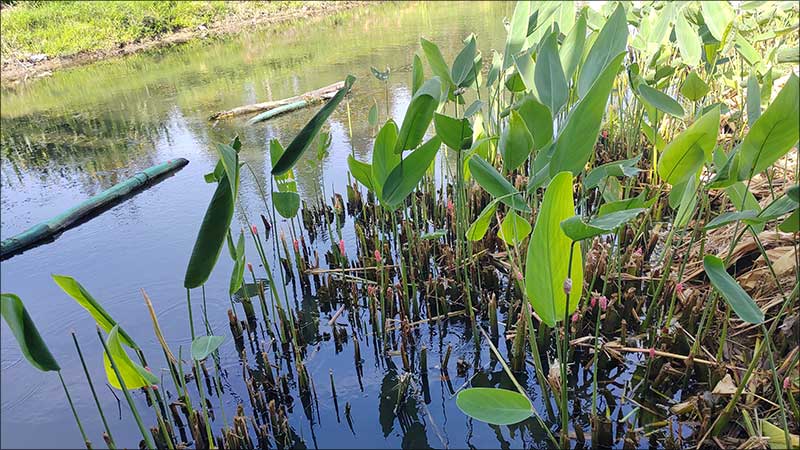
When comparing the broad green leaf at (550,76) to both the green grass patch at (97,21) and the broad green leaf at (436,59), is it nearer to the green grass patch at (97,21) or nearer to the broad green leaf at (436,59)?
the broad green leaf at (436,59)

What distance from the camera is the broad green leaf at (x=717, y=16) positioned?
1.75 m

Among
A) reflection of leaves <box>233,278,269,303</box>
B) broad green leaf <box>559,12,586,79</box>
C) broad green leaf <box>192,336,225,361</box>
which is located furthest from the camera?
reflection of leaves <box>233,278,269,303</box>

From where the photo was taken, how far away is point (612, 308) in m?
1.26

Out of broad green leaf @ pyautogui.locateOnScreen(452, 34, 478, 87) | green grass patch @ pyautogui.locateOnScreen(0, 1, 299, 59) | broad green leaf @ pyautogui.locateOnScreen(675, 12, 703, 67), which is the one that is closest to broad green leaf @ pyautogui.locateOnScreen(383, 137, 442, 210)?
broad green leaf @ pyautogui.locateOnScreen(452, 34, 478, 87)

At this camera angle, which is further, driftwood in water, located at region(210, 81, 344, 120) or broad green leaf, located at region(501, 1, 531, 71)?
driftwood in water, located at region(210, 81, 344, 120)

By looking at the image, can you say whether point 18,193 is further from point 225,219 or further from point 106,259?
point 225,219

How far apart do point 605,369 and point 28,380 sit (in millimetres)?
1405

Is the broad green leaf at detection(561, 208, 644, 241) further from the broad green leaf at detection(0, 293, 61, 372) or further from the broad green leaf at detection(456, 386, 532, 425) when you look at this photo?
the broad green leaf at detection(0, 293, 61, 372)

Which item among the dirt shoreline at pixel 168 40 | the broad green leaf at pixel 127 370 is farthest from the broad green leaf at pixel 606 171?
the dirt shoreline at pixel 168 40

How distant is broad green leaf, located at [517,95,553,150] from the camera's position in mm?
1026

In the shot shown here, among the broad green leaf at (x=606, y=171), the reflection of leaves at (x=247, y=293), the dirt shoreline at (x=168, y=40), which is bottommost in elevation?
the reflection of leaves at (x=247, y=293)

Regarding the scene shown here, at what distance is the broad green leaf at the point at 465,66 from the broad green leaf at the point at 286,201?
0.55 m

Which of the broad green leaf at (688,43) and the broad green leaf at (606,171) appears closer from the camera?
the broad green leaf at (606,171)

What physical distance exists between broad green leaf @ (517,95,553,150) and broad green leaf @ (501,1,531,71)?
0.65m
